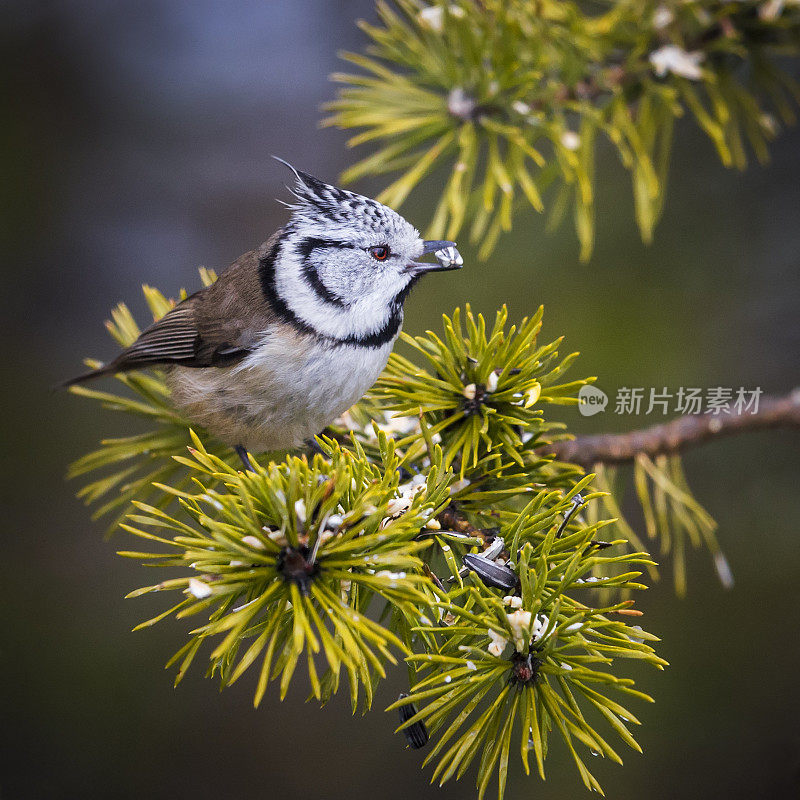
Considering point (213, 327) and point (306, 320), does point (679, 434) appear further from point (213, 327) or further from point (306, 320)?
point (213, 327)

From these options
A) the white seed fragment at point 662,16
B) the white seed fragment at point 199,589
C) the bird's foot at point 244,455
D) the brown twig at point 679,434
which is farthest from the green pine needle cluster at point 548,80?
the white seed fragment at point 199,589

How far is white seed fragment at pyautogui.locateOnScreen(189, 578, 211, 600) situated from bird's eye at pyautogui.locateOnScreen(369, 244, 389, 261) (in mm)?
463

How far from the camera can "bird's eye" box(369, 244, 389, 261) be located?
2.66 ft

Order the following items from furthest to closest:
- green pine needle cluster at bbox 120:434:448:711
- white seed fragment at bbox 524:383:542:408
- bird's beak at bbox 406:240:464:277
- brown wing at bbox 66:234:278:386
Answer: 1. brown wing at bbox 66:234:278:386
2. bird's beak at bbox 406:240:464:277
3. white seed fragment at bbox 524:383:542:408
4. green pine needle cluster at bbox 120:434:448:711

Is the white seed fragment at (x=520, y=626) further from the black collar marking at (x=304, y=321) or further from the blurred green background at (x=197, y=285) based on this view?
the blurred green background at (x=197, y=285)

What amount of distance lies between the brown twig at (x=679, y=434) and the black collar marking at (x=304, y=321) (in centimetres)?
23

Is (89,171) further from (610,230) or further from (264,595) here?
(264,595)

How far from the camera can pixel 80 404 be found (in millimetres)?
1682

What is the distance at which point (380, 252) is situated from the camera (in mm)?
812

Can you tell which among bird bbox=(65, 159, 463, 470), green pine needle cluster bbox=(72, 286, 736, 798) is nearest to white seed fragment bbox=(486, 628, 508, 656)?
green pine needle cluster bbox=(72, 286, 736, 798)

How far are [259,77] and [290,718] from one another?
163 cm

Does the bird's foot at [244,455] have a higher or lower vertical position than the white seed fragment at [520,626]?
higher

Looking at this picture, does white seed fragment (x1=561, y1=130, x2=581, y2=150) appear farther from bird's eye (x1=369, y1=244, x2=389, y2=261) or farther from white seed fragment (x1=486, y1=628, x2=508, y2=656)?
white seed fragment (x1=486, y1=628, x2=508, y2=656)

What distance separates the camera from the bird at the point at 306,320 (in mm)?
780
